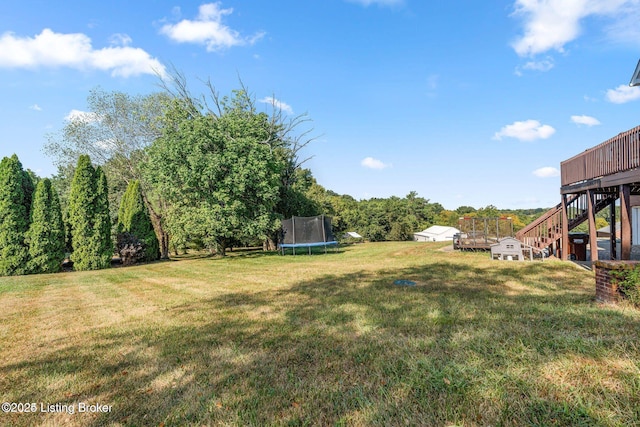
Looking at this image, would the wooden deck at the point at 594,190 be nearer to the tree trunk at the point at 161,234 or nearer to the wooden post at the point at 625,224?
the wooden post at the point at 625,224

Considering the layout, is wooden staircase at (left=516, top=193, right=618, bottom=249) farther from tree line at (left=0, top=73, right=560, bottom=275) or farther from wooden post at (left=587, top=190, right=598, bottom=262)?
tree line at (left=0, top=73, right=560, bottom=275)

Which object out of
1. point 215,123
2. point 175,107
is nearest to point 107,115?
point 175,107

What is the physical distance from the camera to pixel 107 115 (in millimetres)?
19328

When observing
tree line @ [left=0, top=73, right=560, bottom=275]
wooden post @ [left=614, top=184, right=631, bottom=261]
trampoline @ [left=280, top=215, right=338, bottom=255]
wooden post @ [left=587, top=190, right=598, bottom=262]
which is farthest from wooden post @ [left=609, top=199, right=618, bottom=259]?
tree line @ [left=0, top=73, right=560, bottom=275]

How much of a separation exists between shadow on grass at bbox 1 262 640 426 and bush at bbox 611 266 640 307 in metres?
0.45

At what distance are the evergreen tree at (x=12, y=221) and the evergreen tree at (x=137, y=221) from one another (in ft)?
13.5

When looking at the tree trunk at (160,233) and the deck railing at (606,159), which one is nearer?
the deck railing at (606,159)

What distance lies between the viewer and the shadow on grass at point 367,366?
2141mm

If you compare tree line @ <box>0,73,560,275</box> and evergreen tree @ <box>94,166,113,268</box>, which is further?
evergreen tree @ <box>94,166,113,268</box>

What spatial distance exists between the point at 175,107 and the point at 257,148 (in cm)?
604

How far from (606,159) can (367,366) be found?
31.7 feet

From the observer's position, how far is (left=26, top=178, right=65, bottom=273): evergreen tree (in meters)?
11.8

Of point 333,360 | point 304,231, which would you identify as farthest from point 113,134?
point 333,360

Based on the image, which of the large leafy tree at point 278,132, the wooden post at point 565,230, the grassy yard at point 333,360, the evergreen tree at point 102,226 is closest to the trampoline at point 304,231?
the large leafy tree at point 278,132
